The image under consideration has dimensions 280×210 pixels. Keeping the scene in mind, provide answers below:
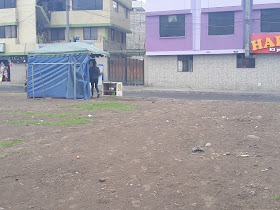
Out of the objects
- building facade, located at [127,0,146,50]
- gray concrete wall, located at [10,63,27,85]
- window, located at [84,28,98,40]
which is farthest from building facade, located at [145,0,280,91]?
building facade, located at [127,0,146,50]

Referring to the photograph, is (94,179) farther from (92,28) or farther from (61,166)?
(92,28)

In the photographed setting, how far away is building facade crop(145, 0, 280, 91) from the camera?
82.2ft

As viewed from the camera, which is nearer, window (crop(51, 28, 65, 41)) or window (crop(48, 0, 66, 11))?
window (crop(48, 0, 66, 11))

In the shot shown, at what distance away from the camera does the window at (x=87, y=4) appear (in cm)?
3371

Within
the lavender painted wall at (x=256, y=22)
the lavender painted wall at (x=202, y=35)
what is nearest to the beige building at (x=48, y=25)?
the lavender painted wall at (x=202, y=35)

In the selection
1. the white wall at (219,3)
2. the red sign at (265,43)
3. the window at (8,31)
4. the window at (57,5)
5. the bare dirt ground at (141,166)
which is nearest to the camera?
the bare dirt ground at (141,166)

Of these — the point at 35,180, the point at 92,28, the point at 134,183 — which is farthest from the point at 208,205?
the point at 92,28

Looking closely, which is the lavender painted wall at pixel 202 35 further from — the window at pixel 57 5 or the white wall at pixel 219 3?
the window at pixel 57 5

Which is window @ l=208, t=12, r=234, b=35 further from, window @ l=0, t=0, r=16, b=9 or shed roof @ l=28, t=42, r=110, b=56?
window @ l=0, t=0, r=16, b=9

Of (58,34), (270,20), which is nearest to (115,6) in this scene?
(58,34)

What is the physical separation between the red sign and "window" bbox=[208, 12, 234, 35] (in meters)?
1.81

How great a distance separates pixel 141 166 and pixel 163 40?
894 inches

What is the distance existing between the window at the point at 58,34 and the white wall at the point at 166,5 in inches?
449

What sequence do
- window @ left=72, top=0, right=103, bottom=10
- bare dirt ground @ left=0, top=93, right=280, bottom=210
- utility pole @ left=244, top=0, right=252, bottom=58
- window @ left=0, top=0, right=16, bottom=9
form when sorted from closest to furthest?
bare dirt ground @ left=0, top=93, right=280, bottom=210 < utility pole @ left=244, top=0, right=252, bottom=58 < window @ left=72, top=0, right=103, bottom=10 < window @ left=0, top=0, right=16, bottom=9
